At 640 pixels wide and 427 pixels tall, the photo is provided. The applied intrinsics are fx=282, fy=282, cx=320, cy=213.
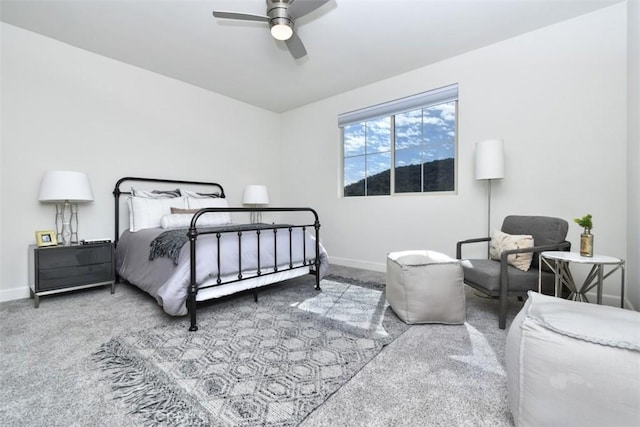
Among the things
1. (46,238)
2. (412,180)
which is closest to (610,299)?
(412,180)

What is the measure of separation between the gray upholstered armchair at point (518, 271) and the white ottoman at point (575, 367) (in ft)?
3.07

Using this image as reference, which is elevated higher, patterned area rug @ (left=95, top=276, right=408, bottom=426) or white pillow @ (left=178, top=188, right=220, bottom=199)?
white pillow @ (left=178, top=188, right=220, bottom=199)

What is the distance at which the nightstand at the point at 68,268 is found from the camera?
246 cm

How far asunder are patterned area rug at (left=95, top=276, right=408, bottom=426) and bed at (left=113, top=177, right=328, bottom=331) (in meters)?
0.24

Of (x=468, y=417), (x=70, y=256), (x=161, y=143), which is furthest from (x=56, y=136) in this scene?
(x=468, y=417)

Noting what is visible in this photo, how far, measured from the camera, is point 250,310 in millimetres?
2348

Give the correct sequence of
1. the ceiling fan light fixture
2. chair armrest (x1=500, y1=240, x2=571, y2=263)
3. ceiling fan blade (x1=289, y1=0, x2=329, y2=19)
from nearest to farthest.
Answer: chair armrest (x1=500, y1=240, x2=571, y2=263)
ceiling fan blade (x1=289, y1=0, x2=329, y2=19)
the ceiling fan light fixture

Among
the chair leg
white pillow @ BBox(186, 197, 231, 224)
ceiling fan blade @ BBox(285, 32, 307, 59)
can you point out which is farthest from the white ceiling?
the chair leg

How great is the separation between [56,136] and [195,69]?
64.4 inches

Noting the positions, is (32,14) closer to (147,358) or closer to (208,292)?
(208,292)

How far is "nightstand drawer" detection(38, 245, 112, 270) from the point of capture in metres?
2.49

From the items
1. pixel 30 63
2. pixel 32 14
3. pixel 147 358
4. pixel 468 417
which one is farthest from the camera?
pixel 30 63

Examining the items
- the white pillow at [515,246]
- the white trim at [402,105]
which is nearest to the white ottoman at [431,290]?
the white pillow at [515,246]

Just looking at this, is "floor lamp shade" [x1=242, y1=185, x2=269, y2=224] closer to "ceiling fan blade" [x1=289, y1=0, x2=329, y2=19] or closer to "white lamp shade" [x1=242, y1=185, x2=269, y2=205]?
"white lamp shade" [x1=242, y1=185, x2=269, y2=205]
